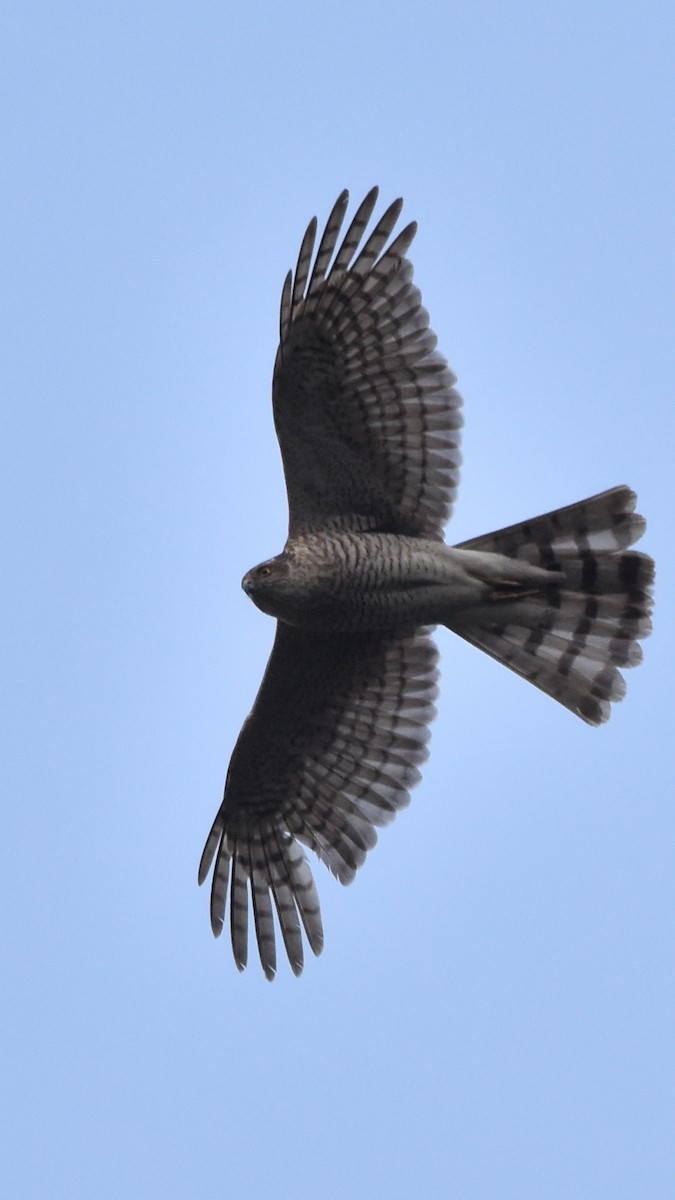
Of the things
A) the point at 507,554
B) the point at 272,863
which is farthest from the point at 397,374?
the point at 272,863

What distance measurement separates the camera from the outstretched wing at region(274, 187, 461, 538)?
11594mm

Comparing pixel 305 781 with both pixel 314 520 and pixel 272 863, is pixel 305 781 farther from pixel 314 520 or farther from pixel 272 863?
pixel 314 520

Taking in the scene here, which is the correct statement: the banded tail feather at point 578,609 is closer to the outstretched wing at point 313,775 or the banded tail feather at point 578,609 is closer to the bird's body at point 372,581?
the bird's body at point 372,581

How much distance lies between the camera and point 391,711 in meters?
12.9

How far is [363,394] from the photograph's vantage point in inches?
463

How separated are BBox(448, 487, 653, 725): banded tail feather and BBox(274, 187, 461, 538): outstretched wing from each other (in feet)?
1.74

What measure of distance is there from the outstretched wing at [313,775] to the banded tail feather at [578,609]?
0.56m

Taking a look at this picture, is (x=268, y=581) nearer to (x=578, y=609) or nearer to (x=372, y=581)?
(x=372, y=581)

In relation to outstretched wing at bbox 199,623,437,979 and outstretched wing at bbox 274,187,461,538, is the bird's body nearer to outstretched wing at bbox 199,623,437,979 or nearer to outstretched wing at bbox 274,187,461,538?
outstretched wing at bbox 274,187,461,538

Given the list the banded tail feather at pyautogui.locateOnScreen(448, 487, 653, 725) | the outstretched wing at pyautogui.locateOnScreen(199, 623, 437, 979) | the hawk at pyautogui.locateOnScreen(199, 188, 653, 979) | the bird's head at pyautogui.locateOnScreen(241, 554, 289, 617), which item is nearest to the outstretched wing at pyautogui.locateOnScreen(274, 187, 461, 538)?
the hawk at pyautogui.locateOnScreen(199, 188, 653, 979)

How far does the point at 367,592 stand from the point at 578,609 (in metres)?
1.35

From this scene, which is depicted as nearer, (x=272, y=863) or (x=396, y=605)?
(x=396, y=605)

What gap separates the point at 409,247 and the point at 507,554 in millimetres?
1855

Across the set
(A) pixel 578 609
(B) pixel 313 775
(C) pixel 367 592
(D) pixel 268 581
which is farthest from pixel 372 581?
(B) pixel 313 775
